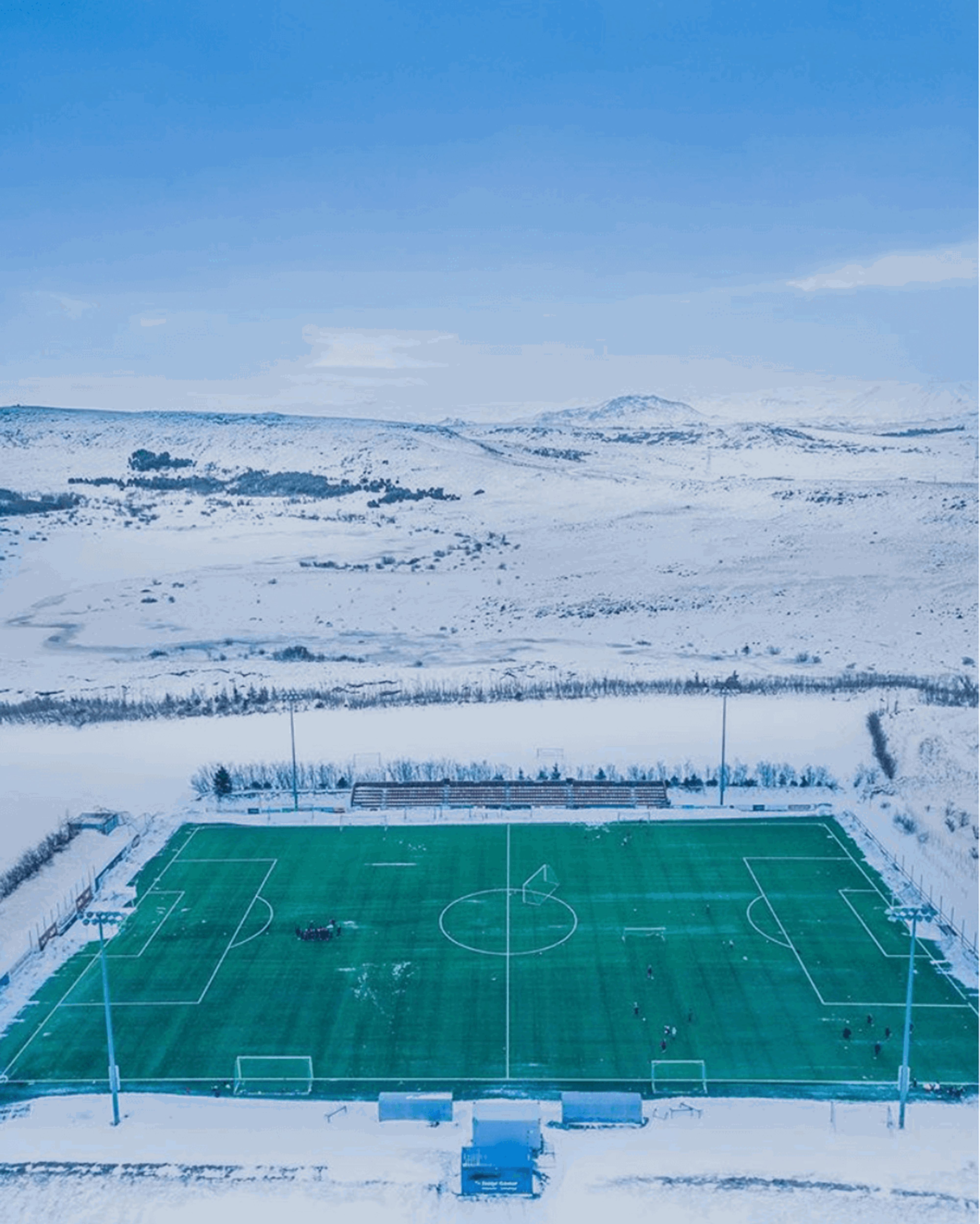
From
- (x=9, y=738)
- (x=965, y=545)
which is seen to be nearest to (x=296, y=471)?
(x=965, y=545)

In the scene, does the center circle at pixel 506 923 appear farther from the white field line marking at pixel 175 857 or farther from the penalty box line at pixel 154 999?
the white field line marking at pixel 175 857

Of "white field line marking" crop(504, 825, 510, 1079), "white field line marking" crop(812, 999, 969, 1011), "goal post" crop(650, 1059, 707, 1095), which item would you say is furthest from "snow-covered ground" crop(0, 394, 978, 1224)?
"white field line marking" crop(812, 999, 969, 1011)

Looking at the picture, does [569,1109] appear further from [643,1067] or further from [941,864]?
[941,864]

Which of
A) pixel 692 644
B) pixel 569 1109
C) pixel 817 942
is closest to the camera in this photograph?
pixel 569 1109

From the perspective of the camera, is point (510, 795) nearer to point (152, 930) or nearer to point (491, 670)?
point (152, 930)

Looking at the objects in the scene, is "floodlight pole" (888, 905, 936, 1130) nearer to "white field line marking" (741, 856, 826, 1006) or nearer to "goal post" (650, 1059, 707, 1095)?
"white field line marking" (741, 856, 826, 1006)

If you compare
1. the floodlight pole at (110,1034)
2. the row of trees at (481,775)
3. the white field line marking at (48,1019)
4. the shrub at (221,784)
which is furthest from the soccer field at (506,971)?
the row of trees at (481,775)
